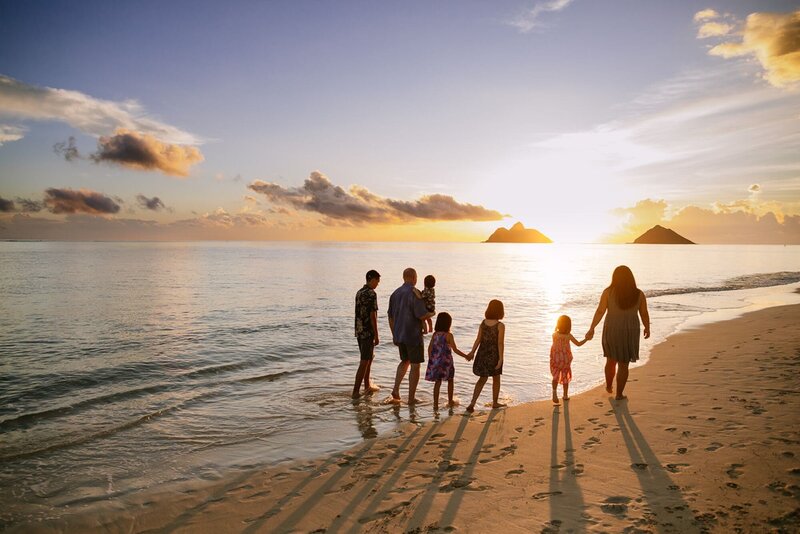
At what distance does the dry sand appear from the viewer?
4.55 meters

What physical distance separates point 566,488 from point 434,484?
1.59 meters

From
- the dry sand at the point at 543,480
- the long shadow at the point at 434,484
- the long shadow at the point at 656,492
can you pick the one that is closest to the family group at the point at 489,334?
the dry sand at the point at 543,480

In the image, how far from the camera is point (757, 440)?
607 cm

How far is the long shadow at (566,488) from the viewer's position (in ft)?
14.7

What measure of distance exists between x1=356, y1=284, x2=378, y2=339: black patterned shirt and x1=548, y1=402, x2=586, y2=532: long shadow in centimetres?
423

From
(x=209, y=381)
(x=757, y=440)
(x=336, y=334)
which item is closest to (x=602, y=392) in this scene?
(x=757, y=440)

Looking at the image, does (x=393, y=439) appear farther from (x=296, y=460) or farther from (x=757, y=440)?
(x=757, y=440)

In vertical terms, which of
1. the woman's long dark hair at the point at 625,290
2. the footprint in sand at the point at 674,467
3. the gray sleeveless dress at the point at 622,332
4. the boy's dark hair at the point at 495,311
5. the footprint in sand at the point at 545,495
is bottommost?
the footprint in sand at the point at 545,495

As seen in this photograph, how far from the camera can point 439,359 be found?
343 inches

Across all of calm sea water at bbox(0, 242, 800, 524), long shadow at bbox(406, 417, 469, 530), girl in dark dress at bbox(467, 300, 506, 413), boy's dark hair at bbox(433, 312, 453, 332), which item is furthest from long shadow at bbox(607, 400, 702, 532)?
calm sea water at bbox(0, 242, 800, 524)

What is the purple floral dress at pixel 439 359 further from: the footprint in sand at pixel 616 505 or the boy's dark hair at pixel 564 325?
the footprint in sand at pixel 616 505

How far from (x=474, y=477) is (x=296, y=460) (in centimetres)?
285

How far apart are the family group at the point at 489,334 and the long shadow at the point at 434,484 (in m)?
1.31

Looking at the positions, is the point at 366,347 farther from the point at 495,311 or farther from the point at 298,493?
the point at 298,493
